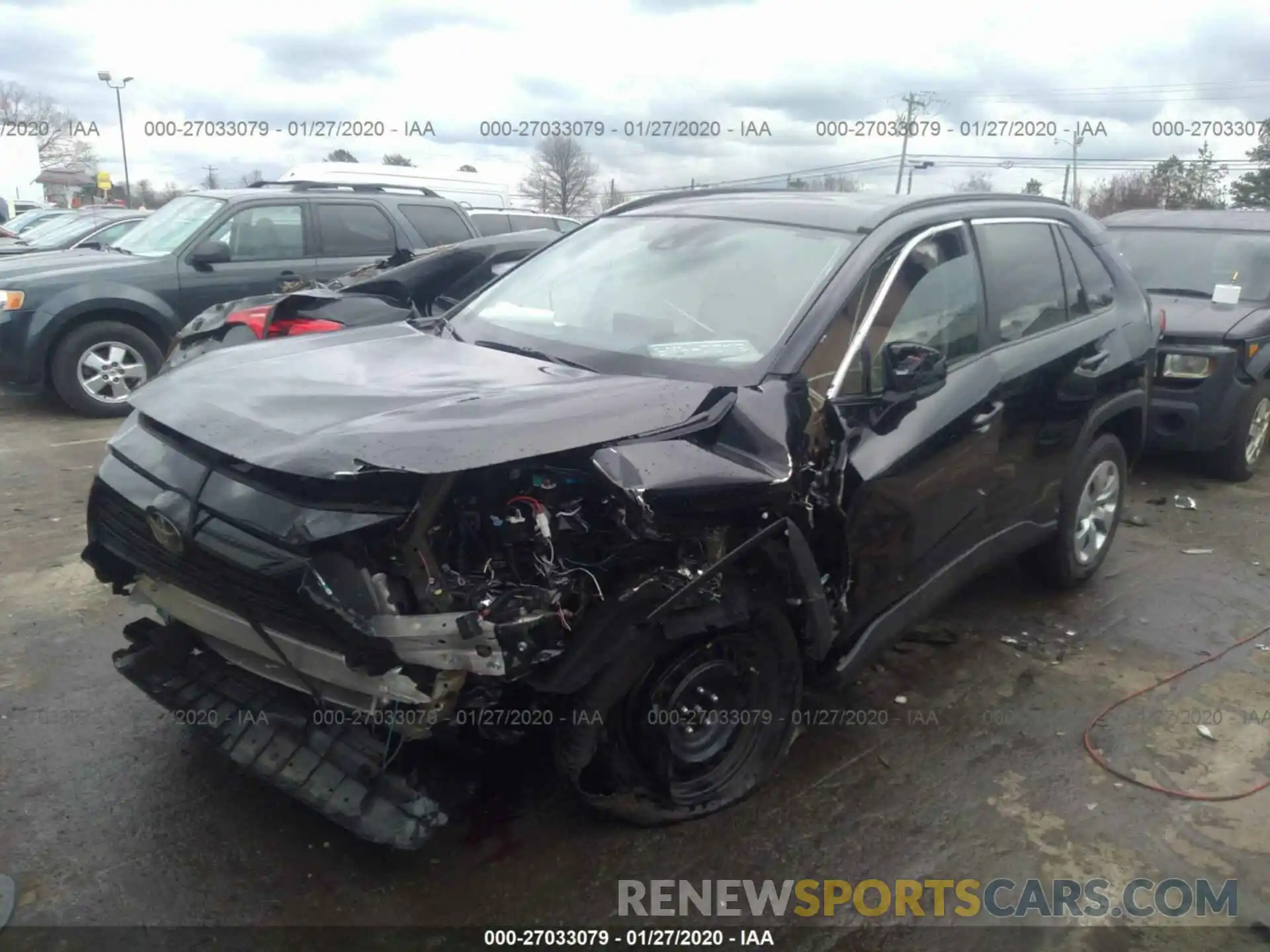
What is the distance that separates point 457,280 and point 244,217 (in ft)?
9.86

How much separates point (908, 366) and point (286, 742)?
7.04 ft

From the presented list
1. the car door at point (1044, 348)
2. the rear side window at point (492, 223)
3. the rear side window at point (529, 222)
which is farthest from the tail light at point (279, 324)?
the rear side window at point (529, 222)

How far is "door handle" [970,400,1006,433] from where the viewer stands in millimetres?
3445

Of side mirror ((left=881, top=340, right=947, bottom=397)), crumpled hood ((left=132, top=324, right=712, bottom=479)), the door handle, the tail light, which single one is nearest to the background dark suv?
the tail light

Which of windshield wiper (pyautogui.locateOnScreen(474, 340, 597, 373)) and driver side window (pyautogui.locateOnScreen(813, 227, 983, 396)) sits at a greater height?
driver side window (pyautogui.locateOnScreen(813, 227, 983, 396))

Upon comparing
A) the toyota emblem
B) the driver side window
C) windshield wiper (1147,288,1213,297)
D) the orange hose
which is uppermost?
the driver side window

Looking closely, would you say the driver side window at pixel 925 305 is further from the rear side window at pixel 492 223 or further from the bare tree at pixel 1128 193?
the bare tree at pixel 1128 193

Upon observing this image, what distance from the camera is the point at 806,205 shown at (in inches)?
144

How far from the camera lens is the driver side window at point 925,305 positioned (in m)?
Result: 3.09

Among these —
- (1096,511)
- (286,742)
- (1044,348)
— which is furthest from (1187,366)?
(286,742)

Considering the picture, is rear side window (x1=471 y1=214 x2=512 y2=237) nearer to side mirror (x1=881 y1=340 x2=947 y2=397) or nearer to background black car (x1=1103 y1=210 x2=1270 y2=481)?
background black car (x1=1103 y1=210 x2=1270 y2=481)

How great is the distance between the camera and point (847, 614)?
3115 millimetres

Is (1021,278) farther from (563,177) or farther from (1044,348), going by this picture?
(563,177)

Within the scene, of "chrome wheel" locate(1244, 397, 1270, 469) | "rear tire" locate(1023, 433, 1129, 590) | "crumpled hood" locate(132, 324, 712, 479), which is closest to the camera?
"crumpled hood" locate(132, 324, 712, 479)
